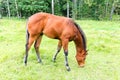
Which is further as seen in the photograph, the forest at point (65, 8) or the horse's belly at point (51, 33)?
the forest at point (65, 8)

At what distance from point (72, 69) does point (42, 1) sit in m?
19.1

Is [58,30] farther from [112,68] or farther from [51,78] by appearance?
[112,68]

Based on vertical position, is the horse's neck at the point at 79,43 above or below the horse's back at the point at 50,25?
below

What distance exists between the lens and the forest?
24594 mm

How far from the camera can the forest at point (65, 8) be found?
80.7 feet

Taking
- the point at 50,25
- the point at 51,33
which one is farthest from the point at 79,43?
the point at 50,25

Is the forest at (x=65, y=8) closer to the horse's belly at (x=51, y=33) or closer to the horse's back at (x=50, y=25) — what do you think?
the horse's back at (x=50, y=25)

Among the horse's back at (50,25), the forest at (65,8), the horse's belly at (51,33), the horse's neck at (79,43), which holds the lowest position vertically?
the forest at (65,8)

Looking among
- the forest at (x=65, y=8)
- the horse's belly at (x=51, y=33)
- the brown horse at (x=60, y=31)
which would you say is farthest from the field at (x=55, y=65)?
the forest at (x=65, y=8)

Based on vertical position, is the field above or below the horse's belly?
below

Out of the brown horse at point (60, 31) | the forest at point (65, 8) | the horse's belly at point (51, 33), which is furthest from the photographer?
the forest at point (65, 8)

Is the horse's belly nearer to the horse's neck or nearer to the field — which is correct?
the horse's neck

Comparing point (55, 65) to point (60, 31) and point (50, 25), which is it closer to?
point (60, 31)

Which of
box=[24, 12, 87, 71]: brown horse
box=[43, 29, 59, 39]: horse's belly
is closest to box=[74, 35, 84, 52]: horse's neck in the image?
box=[24, 12, 87, 71]: brown horse
